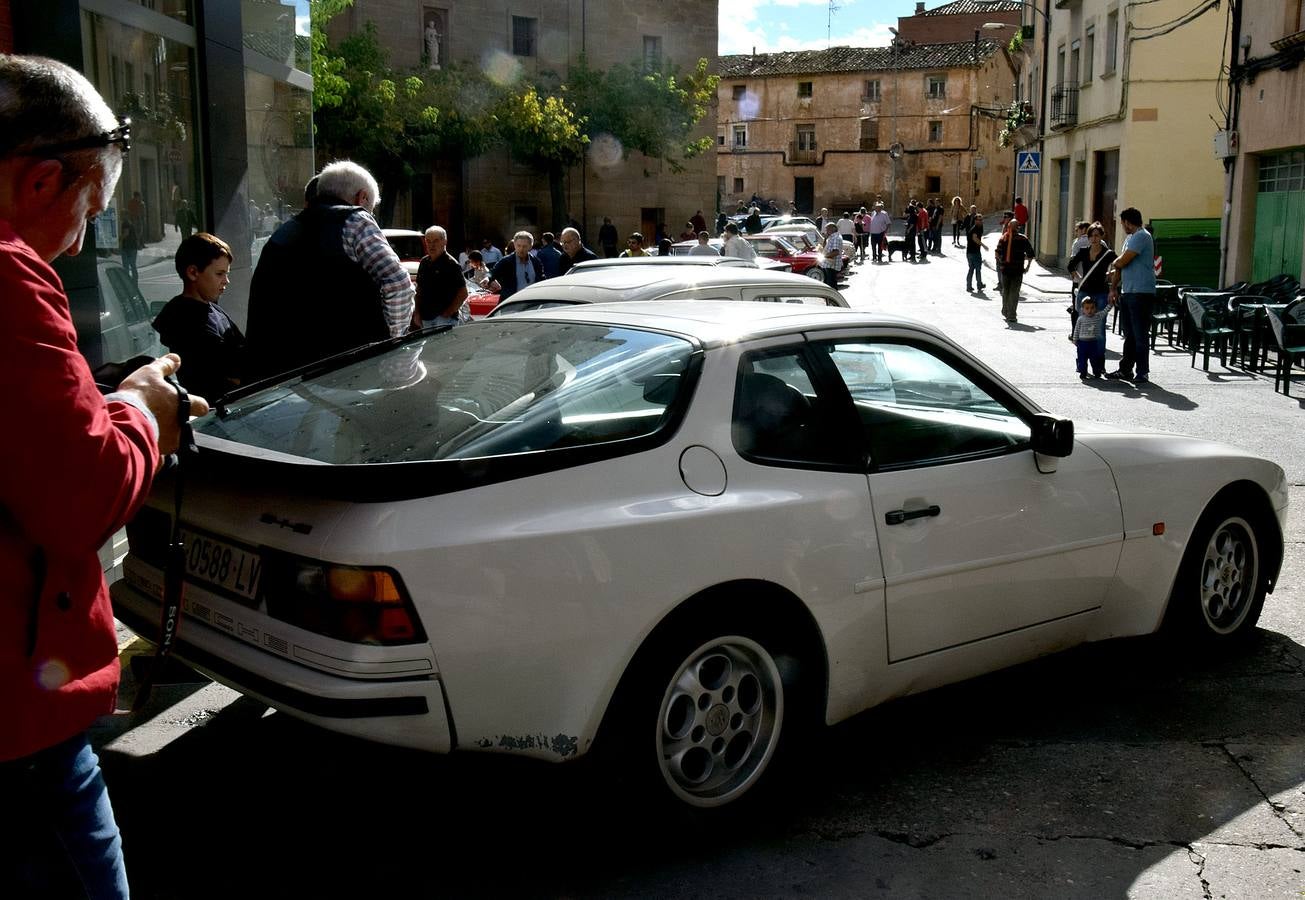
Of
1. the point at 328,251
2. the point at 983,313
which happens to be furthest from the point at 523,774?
the point at 983,313

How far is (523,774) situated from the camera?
10.8 ft

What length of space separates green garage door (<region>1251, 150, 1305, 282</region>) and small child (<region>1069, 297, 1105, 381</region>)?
6.74 meters

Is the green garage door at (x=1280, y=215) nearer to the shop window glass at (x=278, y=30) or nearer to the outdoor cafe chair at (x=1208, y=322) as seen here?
the outdoor cafe chair at (x=1208, y=322)

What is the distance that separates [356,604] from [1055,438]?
2.43 metres

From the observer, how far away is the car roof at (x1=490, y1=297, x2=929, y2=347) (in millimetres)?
3947

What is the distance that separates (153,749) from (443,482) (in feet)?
6.15

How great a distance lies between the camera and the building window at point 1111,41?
102 feet

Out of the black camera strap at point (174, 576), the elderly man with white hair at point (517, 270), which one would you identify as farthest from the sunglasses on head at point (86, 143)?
the elderly man with white hair at point (517, 270)

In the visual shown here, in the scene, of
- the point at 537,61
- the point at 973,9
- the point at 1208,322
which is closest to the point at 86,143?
the point at 1208,322

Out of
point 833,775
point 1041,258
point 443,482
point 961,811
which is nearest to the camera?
Result: point 443,482

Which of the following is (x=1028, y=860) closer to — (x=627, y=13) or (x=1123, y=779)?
(x=1123, y=779)

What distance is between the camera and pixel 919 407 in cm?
465

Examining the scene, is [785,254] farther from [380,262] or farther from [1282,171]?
[380,262]

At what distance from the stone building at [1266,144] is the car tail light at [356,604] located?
64.5ft
